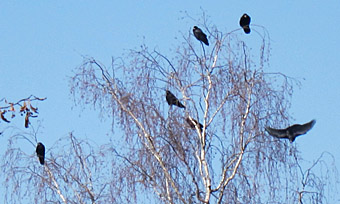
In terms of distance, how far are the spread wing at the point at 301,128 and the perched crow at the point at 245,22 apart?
4.14 feet

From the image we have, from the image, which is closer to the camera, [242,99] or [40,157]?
[242,99]

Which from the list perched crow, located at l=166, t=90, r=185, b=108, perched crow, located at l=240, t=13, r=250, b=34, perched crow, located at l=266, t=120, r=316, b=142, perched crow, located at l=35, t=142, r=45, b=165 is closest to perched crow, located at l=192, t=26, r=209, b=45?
perched crow, located at l=240, t=13, r=250, b=34

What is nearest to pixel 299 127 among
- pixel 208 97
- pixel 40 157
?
pixel 208 97

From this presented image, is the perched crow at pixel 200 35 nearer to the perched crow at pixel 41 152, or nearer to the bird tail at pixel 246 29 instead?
the bird tail at pixel 246 29

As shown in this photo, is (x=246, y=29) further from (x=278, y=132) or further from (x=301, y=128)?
(x=278, y=132)

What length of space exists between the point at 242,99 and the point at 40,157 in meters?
2.30

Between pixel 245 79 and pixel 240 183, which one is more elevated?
pixel 245 79

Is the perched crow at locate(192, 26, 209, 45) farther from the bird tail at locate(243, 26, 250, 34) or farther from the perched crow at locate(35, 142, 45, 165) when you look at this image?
the perched crow at locate(35, 142, 45, 165)

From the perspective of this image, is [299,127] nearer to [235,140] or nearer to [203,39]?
[235,140]

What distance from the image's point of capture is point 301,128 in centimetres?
855

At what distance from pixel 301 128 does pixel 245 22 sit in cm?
158

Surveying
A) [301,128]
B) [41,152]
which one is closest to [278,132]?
[301,128]

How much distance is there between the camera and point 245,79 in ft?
28.6

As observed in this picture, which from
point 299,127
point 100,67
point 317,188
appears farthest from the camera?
point 100,67
